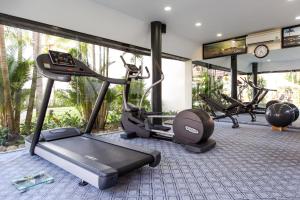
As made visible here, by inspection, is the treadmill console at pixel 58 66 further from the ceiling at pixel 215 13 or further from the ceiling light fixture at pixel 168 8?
the ceiling light fixture at pixel 168 8

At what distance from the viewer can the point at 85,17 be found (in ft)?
13.5

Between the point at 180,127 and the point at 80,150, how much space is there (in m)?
1.68

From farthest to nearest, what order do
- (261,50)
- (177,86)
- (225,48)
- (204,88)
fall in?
(204,88)
(177,86)
(225,48)
(261,50)

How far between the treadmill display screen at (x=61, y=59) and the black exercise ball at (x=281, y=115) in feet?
15.5

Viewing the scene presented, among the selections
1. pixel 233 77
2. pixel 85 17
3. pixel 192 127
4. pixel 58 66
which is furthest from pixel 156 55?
pixel 233 77

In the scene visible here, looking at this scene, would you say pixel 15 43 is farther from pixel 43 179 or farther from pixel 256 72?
pixel 256 72

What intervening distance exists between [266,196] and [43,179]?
2.33 metres

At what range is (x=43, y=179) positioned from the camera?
2.18 m

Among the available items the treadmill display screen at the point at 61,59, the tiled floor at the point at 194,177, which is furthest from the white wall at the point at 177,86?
the treadmill display screen at the point at 61,59

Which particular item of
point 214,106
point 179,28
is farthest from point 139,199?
point 179,28

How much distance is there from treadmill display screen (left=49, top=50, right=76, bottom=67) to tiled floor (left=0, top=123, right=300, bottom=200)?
1.38m

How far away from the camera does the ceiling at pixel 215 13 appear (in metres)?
4.31

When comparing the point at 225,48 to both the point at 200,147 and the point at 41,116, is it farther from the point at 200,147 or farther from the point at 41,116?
the point at 41,116

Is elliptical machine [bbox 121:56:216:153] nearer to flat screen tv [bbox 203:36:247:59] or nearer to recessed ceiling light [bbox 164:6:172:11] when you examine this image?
recessed ceiling light [bbox 164:6:172:11]
